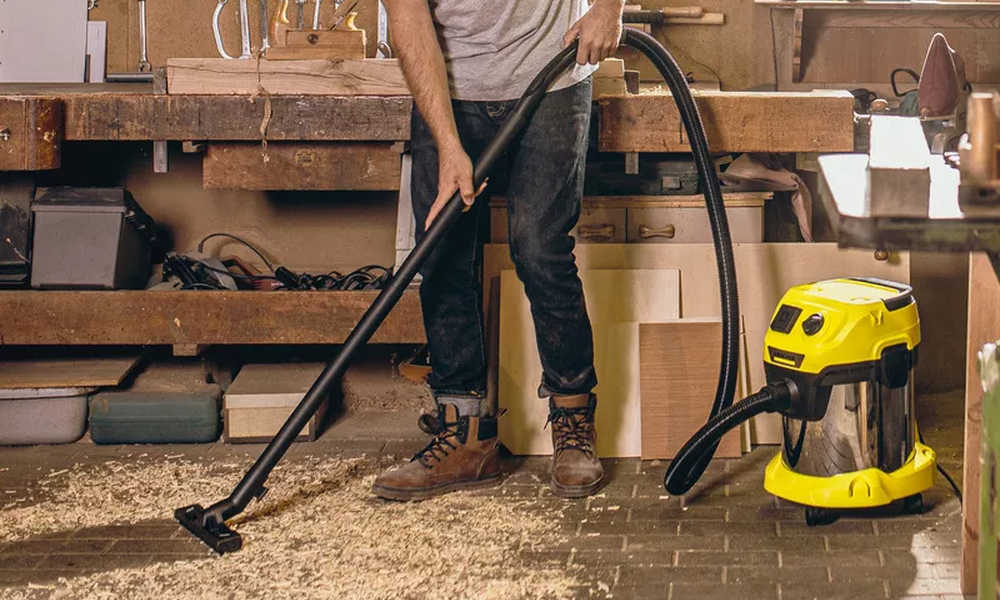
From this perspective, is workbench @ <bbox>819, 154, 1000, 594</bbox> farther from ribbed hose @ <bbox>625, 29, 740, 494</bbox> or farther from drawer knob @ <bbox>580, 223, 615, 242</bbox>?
drawer knob @ <bbox>580, 223, 615, 242</bbox>

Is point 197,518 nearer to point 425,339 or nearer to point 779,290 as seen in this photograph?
point 425,339

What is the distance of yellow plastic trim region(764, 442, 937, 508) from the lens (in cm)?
252

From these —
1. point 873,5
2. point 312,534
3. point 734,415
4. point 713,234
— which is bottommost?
point 312,534

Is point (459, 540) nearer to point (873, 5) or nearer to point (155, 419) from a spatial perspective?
point (155, 419)

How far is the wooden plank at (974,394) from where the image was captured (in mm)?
2127

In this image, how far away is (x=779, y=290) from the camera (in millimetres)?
3146

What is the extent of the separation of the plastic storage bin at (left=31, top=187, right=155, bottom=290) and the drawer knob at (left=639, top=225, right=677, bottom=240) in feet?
4.46

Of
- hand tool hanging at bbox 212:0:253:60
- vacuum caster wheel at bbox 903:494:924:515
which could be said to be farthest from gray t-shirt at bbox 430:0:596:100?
vacuum caster wheel at bbox 903:494:924:515

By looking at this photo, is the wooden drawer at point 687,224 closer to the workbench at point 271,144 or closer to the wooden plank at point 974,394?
the workbench at point 271,144

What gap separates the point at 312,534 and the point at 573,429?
66 cm

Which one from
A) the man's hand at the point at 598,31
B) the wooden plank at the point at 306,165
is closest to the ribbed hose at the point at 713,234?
the man's hand at the point at 598,31

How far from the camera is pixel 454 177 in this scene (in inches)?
103

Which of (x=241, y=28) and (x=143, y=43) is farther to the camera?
(x=241, y=28)

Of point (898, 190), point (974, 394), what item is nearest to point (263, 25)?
point (974, 394)
